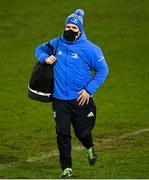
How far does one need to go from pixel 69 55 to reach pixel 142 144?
3.88 metres

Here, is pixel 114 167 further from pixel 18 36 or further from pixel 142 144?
pixel 18 36

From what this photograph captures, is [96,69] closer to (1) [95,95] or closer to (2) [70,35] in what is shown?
(2) [70,35]

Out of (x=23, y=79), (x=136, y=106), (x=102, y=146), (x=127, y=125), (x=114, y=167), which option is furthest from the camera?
(x=23, y=79)

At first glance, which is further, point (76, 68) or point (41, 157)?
point (41, 157)

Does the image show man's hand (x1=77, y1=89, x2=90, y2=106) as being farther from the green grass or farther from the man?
the green grass

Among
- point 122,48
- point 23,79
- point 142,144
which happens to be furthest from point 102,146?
point 122,48

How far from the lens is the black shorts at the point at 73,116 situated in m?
11.7

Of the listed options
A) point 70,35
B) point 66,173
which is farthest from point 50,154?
A: point 70,35

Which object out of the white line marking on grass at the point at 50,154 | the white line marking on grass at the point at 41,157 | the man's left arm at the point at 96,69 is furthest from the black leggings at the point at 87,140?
the white line marking on grass at the point at 41,157

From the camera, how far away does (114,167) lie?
1282 cm

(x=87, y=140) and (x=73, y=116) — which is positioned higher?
(x=73, y=116)

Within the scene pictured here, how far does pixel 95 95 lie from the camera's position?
20625 millimetres

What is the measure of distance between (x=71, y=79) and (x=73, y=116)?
0.57 m

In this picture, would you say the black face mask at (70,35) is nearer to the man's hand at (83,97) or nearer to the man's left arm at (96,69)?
the man's left arm at (96,69)
